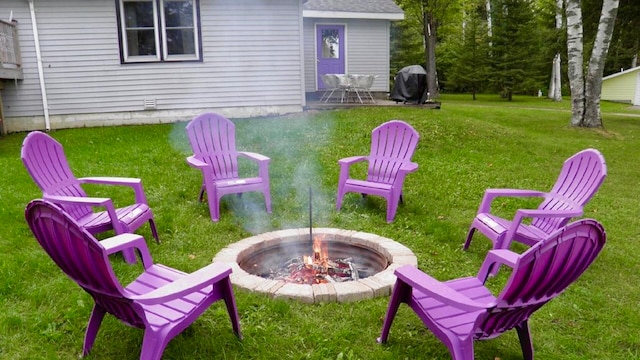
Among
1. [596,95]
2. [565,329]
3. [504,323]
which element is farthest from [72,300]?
[596,95]

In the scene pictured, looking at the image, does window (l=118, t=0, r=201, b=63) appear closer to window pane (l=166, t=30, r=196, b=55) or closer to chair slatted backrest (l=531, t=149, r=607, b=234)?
window pane (l=166, t=30, r=196, b=55)

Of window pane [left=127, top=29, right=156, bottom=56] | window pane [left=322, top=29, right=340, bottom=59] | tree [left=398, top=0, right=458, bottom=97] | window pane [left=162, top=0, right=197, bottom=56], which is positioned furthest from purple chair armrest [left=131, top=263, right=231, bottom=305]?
tree [left=398, top=0, right=458, bottom=97]

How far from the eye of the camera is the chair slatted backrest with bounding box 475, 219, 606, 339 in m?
1.95

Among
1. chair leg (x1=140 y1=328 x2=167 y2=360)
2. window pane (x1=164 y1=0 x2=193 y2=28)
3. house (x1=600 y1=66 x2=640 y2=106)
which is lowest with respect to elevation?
chair leg (x1=140 y1=328 x2=167 y2=360)

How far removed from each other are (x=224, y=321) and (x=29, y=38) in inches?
359

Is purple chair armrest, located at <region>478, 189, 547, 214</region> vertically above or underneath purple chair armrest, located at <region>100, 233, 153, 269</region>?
underneath

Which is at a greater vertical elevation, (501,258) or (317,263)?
(501,258)

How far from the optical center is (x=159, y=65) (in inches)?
397

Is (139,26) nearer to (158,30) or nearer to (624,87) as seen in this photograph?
(158,30)

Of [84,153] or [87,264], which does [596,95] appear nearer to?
[84,153]

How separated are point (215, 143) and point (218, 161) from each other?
211mm

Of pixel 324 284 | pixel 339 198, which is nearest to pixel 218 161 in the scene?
pixel 339 198

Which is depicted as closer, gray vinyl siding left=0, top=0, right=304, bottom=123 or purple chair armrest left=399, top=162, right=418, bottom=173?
purple chair armrest left=399, top=162, right=418, bottom=173

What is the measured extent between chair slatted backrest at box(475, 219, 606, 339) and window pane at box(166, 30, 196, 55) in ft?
30.8
